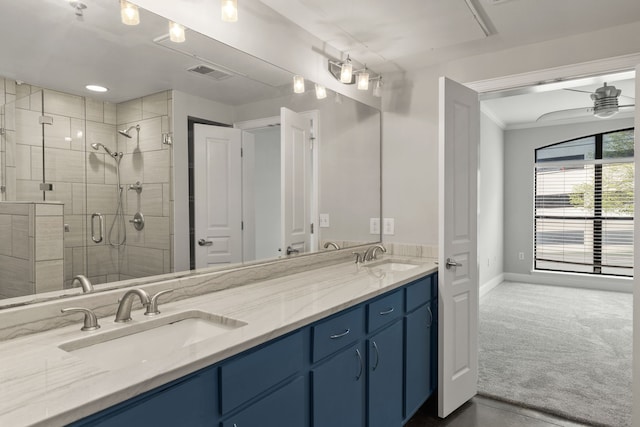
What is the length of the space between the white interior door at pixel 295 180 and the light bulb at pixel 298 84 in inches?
5.7

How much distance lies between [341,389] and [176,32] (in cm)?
173

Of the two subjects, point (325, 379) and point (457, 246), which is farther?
point (457, 246)

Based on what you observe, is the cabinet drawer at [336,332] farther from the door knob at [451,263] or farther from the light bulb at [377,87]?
the light bulb at [377,87]

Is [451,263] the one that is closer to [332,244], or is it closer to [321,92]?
[332,244]

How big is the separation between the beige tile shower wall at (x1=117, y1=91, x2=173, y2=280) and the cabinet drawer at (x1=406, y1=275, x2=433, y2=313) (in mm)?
1315

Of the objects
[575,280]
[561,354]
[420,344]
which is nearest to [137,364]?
[420,344]

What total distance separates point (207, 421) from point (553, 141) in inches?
271

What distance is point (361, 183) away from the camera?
10.3 ft

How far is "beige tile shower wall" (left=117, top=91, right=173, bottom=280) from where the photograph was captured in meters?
1.58

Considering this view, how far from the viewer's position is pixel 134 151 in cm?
159

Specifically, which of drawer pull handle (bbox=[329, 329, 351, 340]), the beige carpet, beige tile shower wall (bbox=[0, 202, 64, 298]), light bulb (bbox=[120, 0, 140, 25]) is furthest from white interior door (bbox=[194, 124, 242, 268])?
the beige carpet

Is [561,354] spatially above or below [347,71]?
below

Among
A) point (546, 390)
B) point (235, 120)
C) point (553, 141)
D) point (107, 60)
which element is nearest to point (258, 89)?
point (235, 120)

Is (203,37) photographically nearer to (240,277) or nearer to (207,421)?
(240,277)
